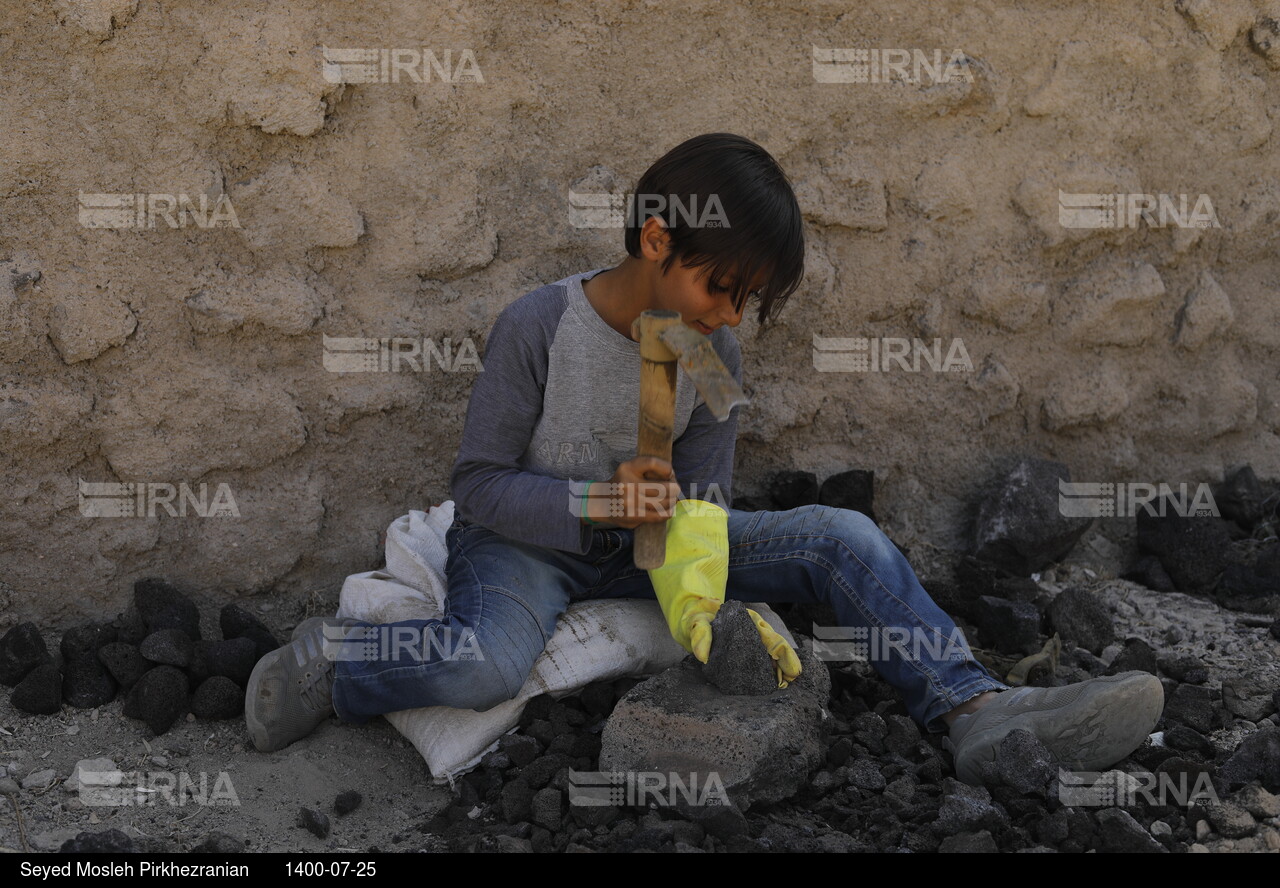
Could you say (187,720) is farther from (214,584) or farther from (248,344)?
(248,344)

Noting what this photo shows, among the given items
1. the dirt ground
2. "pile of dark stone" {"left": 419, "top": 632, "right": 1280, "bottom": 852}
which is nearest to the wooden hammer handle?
"pile of dark stone" {"left": 419, "top": 632, "right": 1280, "bottom": 852}

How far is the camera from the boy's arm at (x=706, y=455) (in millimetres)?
3078

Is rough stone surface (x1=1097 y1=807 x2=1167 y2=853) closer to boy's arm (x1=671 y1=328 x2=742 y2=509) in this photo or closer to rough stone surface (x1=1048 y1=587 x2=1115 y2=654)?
rough stone surface (x1=1048 y1=587 x2=1115 y2=654)

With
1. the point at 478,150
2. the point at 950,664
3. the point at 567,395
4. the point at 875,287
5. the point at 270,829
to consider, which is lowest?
the point at 270,829

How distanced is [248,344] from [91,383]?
0.41 meters

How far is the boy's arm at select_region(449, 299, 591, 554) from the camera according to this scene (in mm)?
2785

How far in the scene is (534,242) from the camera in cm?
344

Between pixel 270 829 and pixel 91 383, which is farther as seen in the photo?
pixel 91 383

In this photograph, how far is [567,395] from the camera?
9.59 feet

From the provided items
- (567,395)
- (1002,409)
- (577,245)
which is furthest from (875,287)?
(567,395)

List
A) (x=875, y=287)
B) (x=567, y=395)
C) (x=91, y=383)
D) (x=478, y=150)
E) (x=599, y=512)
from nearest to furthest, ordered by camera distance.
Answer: (x=599, y=512), (x=567, y=395), (x=91, y=383), (x=478, y=150), (x=875, y=287)

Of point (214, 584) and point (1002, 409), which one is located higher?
point (1002, 409)

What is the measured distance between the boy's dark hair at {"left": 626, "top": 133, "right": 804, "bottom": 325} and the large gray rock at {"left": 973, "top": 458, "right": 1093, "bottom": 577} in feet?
4.55

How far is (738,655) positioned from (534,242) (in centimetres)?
144
